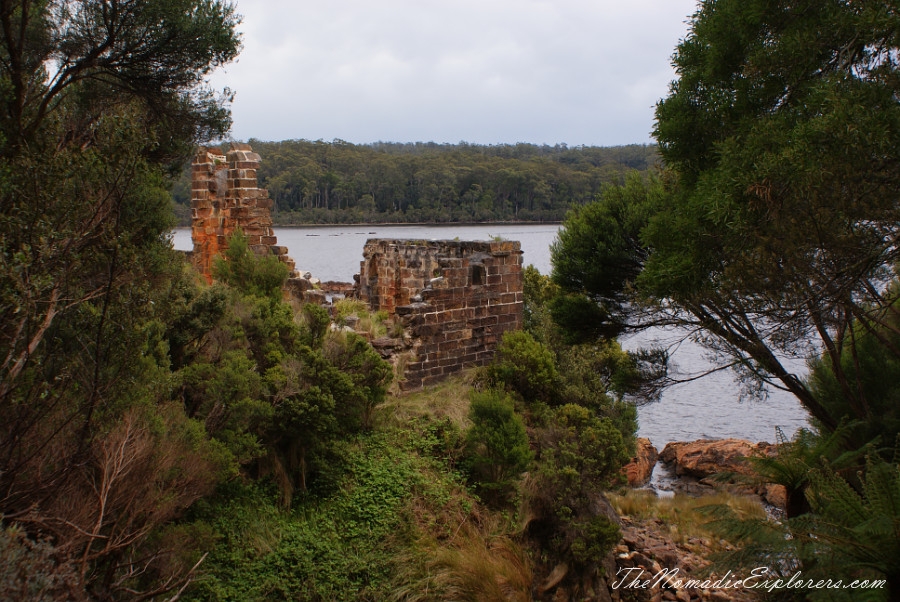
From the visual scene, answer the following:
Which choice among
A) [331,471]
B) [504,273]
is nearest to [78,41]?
[331,471]

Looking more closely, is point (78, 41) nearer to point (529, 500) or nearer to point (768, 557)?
point (529, 500)

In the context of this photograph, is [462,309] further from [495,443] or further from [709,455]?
[709,455]

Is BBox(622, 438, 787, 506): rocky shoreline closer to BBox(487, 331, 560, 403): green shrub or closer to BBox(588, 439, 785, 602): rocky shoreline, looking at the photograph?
BBox(588, 439, 785, 602): rocky shoreline

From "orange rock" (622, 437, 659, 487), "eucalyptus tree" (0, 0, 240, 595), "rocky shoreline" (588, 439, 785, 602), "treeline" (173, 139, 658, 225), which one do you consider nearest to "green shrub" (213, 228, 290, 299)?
"eucalyptus tree" (0, 0, 240, 595)

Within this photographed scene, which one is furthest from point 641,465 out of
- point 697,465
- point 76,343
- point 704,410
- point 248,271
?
point 76,343

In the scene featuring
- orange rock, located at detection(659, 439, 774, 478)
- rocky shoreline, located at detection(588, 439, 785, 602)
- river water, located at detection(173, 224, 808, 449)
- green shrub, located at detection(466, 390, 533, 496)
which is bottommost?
river water, located at detection(173, 224, 808, 449)

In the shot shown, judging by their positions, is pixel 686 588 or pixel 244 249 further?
pixel 244 249

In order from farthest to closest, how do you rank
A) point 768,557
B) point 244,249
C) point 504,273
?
1. point 504,273
2. point 244,249
3. point 768,557

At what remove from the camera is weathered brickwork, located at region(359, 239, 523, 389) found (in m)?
10.0

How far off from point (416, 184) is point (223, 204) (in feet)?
95.2

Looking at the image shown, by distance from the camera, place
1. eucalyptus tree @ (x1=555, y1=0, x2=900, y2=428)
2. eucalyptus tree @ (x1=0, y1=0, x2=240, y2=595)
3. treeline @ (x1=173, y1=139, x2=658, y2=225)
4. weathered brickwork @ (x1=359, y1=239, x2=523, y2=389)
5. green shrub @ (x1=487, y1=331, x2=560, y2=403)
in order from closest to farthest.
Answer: eucalyptus tree @ (x1=0, y1=0, x2=240, y2=595), eucalyptus tree @ (x1=555, y1=0, x2=900, y2=428), green shrub @ (x1=487, y1=331, x2=560, y2=403), weathered brickwork @ (x1=359, y1=239, x2=523, y2=389), treeline @ (x1=173, y1=139, x2=658, y2=225)

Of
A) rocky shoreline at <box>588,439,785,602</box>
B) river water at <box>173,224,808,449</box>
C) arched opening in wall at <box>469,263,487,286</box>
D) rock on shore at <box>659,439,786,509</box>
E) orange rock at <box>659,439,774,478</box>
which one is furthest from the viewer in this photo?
river water at <box>173,224,808,449</box>

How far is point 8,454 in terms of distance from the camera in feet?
13.0

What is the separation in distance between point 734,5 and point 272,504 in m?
6.74
